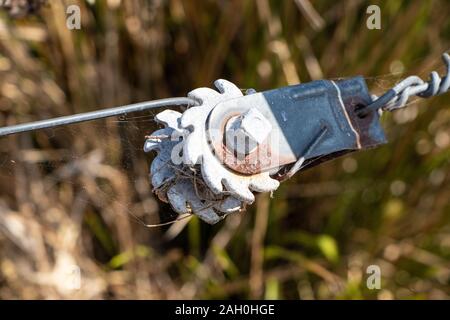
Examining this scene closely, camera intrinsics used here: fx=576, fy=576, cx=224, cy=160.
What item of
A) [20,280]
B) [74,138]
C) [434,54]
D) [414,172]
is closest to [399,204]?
[414,172]

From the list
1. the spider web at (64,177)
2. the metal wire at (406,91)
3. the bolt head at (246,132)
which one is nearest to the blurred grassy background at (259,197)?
the spider web at (64,177)

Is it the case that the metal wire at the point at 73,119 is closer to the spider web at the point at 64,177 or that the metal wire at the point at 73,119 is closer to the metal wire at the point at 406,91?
the metal wire at the point at 406,91

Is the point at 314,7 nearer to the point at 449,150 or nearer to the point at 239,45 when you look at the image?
the point at 239,45

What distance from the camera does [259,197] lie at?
128 cm

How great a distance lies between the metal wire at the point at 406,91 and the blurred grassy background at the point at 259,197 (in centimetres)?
56

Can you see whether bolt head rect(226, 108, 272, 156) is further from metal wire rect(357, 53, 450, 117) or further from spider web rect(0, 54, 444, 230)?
spider web rect(0, 54, 444, 230)

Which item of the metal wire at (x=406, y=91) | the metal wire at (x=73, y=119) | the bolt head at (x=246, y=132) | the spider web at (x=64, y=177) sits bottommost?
the bolt head at (x=246, y=132)

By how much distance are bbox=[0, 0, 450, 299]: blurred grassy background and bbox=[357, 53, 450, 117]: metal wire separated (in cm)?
56

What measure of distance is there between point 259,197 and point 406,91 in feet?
2.36

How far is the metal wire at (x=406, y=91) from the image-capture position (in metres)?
0.58

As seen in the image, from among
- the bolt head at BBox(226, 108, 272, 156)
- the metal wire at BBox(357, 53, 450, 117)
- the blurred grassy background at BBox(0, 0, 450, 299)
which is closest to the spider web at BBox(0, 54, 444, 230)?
the blurred grassy background at BBox(0, 0, 450, 299)

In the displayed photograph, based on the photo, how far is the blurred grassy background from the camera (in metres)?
1.24

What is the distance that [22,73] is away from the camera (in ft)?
4.06

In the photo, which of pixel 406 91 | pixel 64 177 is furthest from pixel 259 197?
pixel 406 91
